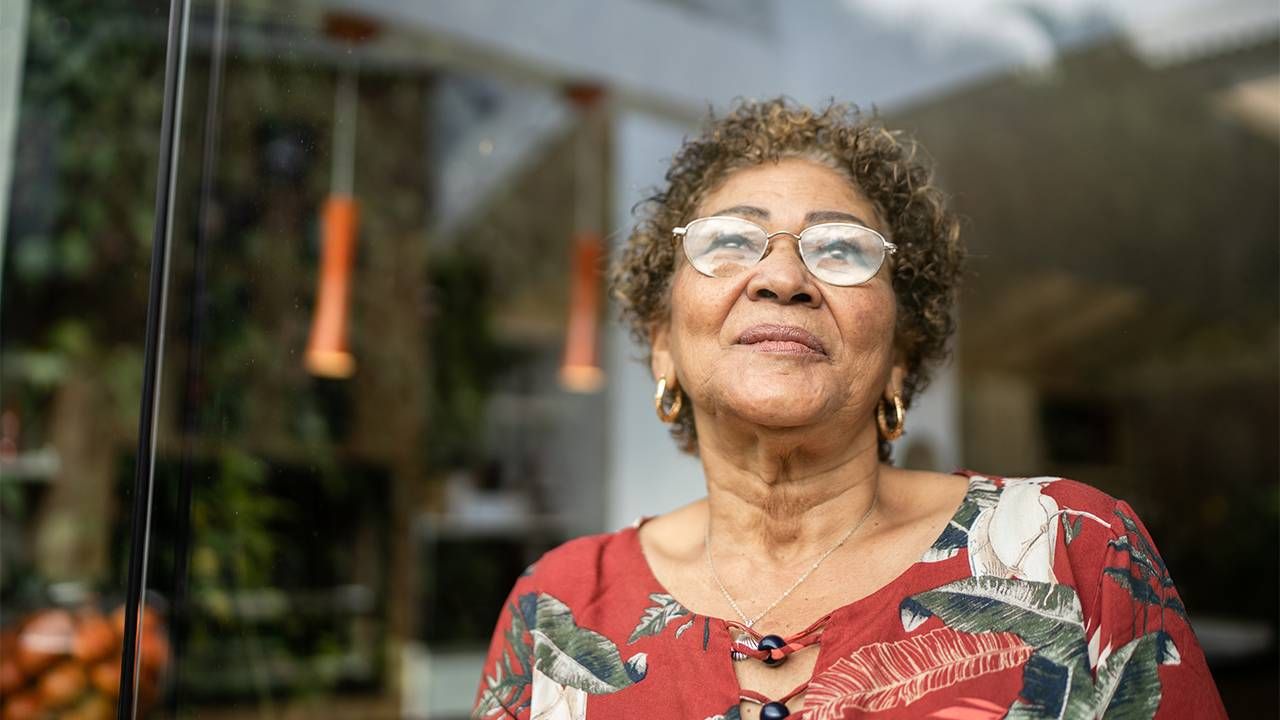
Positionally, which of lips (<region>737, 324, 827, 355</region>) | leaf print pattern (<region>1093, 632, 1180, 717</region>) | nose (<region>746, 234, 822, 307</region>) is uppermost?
nose (<region>746, 234, 822, 307</region>)

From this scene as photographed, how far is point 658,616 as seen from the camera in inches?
46.0

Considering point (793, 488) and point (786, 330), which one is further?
point (793, 488)

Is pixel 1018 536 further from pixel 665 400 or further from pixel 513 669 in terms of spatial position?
pixel 513 669

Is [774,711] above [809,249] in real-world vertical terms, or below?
below

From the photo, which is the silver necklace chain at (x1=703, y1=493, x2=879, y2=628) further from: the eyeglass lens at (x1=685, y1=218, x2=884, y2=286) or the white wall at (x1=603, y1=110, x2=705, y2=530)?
the white wall at (x1=603, y1=110, x2=705, y2=530)

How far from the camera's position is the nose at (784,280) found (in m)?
1.13

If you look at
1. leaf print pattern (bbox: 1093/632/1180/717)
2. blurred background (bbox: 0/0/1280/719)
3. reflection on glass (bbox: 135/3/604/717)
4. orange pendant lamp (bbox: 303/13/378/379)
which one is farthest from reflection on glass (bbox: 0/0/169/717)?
leaf print pattern (bbox: 1093/632/1180/717)

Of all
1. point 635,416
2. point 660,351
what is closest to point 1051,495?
point 660,351

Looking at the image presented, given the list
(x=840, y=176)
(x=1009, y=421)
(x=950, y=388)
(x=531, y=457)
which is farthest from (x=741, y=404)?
(x=531, y=457)

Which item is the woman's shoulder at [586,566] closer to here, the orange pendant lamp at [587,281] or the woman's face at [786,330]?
the woman's face at [786,330]

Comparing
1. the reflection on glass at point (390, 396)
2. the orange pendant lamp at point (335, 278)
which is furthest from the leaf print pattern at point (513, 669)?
the orange pendant lamp at point (335, 278)

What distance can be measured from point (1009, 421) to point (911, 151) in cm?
160

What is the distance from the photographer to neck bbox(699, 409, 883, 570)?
120 centimetres

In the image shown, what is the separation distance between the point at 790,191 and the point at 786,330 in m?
0.21
